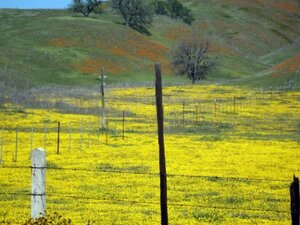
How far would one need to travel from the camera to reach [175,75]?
141 meters

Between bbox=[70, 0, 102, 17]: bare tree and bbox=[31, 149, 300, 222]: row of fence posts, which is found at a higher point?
bbox=[70, 0, 102, 17]: bare tree

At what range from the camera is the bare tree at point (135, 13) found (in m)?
172

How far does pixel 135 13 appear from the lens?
172125 millimetres

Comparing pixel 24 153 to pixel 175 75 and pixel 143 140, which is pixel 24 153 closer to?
pixel 143 140

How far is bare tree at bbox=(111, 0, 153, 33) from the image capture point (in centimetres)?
17150

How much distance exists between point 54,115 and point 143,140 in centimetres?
1976

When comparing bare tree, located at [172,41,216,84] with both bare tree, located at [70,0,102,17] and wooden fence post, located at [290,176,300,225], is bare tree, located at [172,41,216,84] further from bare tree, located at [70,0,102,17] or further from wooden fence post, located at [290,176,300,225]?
wooden fence post, located at [290,176,300,225]

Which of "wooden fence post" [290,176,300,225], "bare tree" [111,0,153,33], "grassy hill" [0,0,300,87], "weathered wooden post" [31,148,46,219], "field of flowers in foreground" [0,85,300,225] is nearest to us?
"wooden fence post" [290,176,300,225]

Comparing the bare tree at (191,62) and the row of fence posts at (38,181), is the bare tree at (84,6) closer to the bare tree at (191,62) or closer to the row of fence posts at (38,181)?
the bare tree at (191,62)

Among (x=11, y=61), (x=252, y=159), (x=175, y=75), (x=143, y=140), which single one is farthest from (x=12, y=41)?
(x=252, y=159)

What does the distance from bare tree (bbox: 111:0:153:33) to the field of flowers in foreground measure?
9421cm

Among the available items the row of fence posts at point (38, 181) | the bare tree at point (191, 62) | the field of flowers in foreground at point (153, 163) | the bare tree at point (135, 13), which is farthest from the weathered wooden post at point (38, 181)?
the bare tree at point (135, 13)

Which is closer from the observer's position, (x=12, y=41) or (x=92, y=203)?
(x=92, y=203)

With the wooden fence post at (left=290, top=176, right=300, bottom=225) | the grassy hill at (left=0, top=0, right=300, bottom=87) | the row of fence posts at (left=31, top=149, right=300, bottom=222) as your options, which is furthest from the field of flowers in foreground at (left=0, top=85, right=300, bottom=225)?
the grassy hill at (left=0, top=0, right=300, bottom=87)
